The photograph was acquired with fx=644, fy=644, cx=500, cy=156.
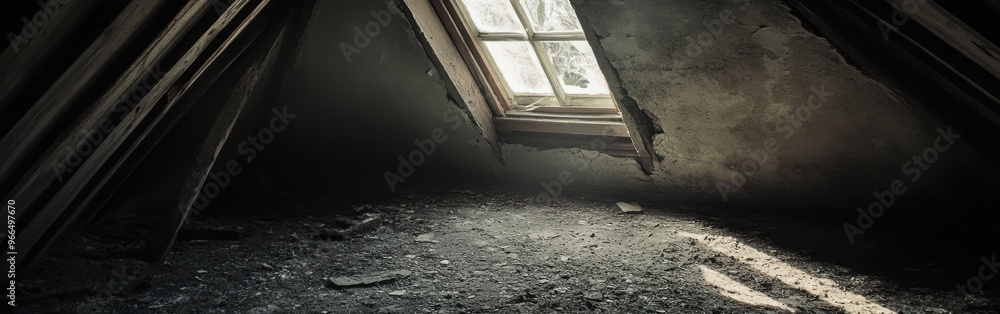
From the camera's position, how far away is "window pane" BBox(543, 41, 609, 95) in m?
3.06

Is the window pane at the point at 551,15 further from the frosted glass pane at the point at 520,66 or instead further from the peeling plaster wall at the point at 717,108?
the peeling plaster wall at the point at 717,108

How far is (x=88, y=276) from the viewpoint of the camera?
2414 millimetres

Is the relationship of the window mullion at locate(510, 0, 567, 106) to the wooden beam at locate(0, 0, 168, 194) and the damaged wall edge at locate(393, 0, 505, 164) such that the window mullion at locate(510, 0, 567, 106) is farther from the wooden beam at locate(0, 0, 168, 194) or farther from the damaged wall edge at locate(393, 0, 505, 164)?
the wooden beam at locate(0, 0, 168, 194)

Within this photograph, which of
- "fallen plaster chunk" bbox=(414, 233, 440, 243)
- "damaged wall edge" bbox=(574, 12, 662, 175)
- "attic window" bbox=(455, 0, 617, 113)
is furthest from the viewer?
"attic window" bbox=(455, 0, 617, 113)

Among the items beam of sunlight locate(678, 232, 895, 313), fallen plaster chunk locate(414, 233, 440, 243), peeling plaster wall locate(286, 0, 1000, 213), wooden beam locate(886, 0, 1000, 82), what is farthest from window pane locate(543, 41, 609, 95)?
wooden beam locate(886, 0, 1000, 82)

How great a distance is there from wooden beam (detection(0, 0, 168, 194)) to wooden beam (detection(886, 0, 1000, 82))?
187 centimetres

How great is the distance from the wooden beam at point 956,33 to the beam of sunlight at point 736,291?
0.89 meters

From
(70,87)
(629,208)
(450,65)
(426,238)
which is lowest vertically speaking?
(629,208)

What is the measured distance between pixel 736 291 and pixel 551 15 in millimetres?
1469

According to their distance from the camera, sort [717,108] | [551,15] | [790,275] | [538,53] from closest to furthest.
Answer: [790,275]
[717,108]
[551,15]
[538,53]

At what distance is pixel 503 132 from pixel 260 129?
155cm

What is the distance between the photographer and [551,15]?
297 centimetres

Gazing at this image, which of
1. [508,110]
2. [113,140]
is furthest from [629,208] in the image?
[113,140]

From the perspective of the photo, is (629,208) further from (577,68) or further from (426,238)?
(426,238)
